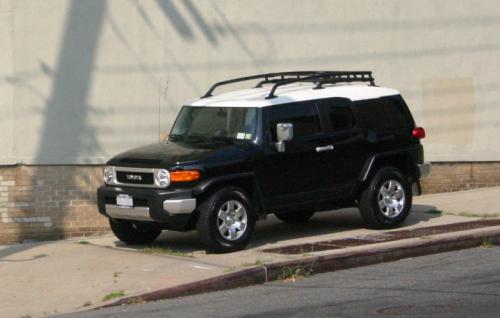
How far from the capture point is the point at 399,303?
29.1 feet

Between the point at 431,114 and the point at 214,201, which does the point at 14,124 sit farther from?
the point at 431,114

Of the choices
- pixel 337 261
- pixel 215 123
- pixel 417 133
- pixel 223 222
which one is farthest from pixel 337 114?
pixel 337 261

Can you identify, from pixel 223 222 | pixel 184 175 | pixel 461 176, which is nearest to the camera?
pixel 184 175

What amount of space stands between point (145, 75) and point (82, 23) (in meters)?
1.13

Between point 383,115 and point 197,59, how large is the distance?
10.6ft

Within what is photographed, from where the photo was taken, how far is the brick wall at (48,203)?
14031 millimetres

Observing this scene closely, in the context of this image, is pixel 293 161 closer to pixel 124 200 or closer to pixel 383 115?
pixel 383 115

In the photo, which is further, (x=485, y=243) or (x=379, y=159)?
(x=379, y=159)

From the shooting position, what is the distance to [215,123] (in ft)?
39.5

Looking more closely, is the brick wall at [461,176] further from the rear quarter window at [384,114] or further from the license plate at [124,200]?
the license plate at [124,200]

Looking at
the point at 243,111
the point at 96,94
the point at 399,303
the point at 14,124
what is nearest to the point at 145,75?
the point at 96,94

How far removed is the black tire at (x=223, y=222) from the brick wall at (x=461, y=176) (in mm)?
5237

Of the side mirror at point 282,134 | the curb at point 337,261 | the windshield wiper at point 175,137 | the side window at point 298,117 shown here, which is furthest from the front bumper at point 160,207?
the side window at point 298,117

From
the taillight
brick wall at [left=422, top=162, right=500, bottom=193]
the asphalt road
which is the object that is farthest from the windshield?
brick wall at [left=422, top=162, right=500, bottom=193]
